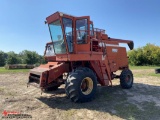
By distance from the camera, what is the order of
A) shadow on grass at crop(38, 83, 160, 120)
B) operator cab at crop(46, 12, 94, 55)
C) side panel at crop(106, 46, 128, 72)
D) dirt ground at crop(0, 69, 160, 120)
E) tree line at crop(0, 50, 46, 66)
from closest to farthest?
1. dirt ground at crop(0, 69, 160, 120)
2. shadow on grass at crop(38, 83, 160, 120)
3. operator cab at crop(46, 12, 94, 55)
4. side panel at crop(106, 46, 128, 72)
5. tree line at crop(0, 50, 46, 66)

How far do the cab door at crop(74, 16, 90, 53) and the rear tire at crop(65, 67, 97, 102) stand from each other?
1108 millimetres

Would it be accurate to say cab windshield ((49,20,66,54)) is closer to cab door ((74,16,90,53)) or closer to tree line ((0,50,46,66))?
cab door ((74,16,90,53))

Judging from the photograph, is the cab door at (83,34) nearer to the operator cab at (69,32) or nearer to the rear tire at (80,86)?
the operator cab at (69,32)

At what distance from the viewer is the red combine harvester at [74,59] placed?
20.9 ft

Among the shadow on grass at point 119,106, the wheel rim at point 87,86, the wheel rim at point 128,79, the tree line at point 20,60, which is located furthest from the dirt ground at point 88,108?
the tree line at point 20,60

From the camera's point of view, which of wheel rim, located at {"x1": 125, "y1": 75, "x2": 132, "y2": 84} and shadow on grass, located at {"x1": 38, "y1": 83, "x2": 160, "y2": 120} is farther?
wheel rim, located at {"x1": 125, "y1": 75, "x2": 132, "y2": 84}

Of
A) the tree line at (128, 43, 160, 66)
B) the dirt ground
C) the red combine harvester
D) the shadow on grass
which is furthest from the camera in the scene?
the tree line at (128, 43, 160, 66)

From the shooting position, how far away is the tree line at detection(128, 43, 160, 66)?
3828 centimetres

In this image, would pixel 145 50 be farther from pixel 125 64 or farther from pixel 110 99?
pixel 110 99

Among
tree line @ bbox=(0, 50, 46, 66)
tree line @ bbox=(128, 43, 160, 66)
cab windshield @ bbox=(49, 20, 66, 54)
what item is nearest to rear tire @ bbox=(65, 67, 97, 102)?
cab windshield @ bbox=(49, 20, 66, 54)

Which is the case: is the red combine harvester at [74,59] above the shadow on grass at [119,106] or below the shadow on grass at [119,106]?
above

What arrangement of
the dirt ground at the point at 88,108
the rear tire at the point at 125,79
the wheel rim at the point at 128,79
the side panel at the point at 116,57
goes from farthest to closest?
1. the wheel rim at the point at 128,79
2. the rear tire at the point at 125,79
3. the side panel at the point at 116,57
4. the dirt ground at the point at 88,108

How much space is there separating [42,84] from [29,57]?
192 ft

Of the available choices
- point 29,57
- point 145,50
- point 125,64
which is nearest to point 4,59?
point 29,57
